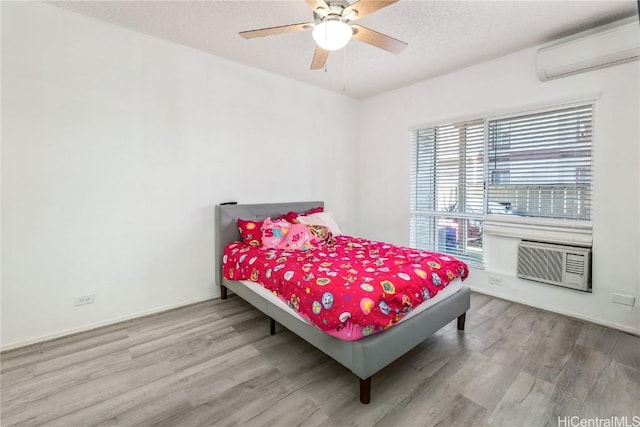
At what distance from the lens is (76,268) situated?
8.34 ft

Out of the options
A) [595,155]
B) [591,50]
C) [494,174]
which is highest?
[591,50]

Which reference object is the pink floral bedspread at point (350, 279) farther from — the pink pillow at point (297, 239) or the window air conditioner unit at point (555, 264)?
the window air conditioner unit at point (555, 264)

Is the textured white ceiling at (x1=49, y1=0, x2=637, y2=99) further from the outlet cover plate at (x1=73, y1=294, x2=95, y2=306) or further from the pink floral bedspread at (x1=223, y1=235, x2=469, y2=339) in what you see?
the outlet cover plate at (x1=73, y1=294, x2=95, y2=306)

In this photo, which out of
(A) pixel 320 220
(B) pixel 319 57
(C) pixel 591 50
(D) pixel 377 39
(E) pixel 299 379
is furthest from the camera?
(A) pixel 320 220

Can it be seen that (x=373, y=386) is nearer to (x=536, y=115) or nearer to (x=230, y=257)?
(x=230, y=257)

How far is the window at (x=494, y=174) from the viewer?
9.39 ft

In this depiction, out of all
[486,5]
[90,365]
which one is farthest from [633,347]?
[90,365]

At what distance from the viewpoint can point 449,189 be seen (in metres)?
3.84

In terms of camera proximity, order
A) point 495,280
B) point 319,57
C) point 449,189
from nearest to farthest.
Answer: point 319,57
point 495,280
point 449,189

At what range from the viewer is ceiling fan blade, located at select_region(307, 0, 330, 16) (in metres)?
1.76

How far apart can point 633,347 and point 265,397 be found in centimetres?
284

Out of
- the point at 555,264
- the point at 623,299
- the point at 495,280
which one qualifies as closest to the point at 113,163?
the point at 495,280

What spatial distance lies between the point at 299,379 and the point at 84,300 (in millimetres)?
2081

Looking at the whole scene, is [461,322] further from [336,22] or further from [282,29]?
[282,29]
